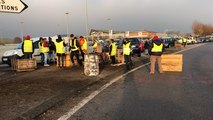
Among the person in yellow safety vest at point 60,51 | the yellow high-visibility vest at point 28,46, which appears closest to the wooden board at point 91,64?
the person in yellow safety vest at point 60,51

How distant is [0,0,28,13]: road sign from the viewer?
6188 millimetres

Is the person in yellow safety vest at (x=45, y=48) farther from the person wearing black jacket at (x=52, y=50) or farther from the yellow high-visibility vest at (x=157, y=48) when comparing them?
the yellow high-visibility vest at (x=157, y=48)

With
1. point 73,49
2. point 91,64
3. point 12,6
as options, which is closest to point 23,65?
point 73,49

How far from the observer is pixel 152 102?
22.4 feet

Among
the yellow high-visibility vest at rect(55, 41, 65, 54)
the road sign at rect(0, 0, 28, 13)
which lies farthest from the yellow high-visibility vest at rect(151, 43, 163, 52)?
the road sign at rect(0, 0, 28, 13)

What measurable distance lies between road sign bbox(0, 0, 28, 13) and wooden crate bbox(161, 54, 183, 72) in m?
8.15

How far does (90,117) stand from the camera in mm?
5645

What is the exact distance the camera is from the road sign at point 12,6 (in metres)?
6.19

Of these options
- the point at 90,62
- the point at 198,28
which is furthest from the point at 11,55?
the point at 198,28

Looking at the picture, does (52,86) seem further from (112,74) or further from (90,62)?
(112,74)

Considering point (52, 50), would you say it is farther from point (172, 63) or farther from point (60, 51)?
point (172, 63)

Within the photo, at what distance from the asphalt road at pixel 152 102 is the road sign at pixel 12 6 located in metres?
2.81

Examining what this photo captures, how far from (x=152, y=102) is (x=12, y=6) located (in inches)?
161

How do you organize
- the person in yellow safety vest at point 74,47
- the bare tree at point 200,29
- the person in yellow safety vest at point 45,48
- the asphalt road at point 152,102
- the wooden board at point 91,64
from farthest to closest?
the bare tree at point 200,29 < the person in yellow safety vest at point 45,48 < the person in yellow safety vest at point 74,47 < the wooden board at point 91,64 < the asphalt road at point 152,102
